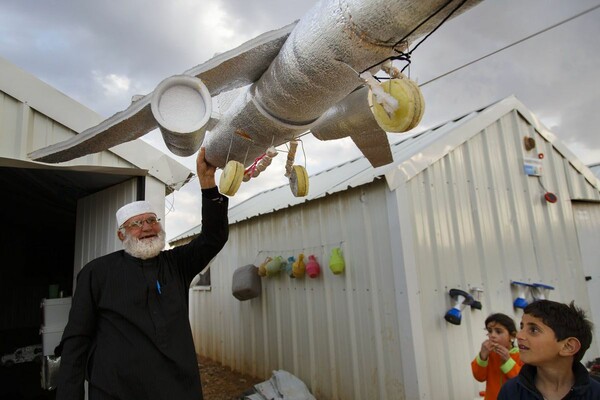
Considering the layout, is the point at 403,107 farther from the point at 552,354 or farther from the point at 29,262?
the point at 29,262

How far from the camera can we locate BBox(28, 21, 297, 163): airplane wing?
1.80 meters

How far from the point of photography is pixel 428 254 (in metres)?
3.82

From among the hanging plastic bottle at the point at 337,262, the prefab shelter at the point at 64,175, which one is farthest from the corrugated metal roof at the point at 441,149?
the prefab shelter at the point at 64,175

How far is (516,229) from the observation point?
180 inches

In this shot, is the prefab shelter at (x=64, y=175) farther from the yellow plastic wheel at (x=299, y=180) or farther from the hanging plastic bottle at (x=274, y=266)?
the hanging plastic bottle at (x=274, y=266)

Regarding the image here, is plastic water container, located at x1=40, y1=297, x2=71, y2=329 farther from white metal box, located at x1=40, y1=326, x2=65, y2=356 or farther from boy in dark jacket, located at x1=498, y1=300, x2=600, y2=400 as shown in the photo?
boy in dark jacket, located at x1=498, y1=300, x2=600, y2=400

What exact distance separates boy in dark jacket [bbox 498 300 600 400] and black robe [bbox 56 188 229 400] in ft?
5.34

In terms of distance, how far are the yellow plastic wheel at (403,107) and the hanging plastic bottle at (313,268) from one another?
3.44 metres

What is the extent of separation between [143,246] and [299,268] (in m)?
2.90

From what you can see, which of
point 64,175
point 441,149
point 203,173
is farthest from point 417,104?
point 64,175

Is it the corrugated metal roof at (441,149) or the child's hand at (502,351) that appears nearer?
the child's hand at (502,351)

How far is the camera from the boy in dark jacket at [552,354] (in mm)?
1640

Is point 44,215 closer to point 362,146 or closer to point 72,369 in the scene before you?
point 72,369

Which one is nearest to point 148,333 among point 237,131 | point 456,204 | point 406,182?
point 237,131
